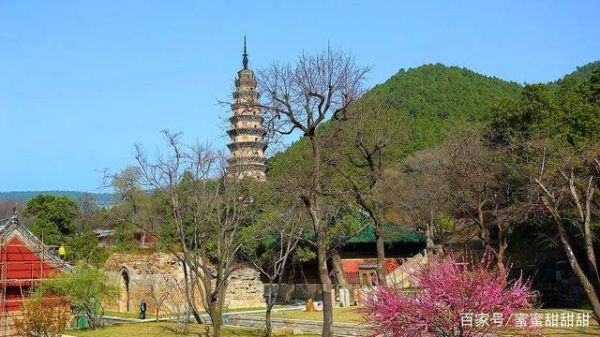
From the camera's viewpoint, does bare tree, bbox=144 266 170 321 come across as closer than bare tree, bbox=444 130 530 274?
No

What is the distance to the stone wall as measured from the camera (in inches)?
1209

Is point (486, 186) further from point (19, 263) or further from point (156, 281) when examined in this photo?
point (19, 263)

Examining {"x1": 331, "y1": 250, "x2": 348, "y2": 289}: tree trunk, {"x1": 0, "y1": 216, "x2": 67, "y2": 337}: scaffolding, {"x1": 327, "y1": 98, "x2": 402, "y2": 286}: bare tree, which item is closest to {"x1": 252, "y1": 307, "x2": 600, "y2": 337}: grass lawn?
{"x1": 327, "y1": 98, "x2": 402, "y2": 286}: bare tree

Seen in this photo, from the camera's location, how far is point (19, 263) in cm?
2675

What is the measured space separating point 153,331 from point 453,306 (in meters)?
13.8

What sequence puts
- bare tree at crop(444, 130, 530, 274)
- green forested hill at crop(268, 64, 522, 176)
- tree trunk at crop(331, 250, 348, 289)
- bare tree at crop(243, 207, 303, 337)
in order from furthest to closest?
green forested hill at crop(268, 64, 522, 176) < tree trunk at crop(331, 250, 348, 289) < bare tree at crop(243, 207, 303, 337) < bare tree at crop(444, 130, 530, 274)

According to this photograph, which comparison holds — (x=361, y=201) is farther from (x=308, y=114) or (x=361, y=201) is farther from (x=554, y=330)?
(x=554, y=330)

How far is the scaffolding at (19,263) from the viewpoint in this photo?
25594 millimetres

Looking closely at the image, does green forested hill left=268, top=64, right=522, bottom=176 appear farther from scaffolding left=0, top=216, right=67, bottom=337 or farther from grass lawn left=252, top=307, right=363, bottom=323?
grass lawn left=252, top=307, right=363, bottom=323

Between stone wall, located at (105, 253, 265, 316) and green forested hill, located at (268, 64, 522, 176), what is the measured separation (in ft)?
64.8

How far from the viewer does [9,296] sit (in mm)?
26047

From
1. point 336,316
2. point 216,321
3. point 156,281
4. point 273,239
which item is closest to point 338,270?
point 273,239

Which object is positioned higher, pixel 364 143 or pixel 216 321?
pixel 364 143

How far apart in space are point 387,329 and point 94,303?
15663 mm
